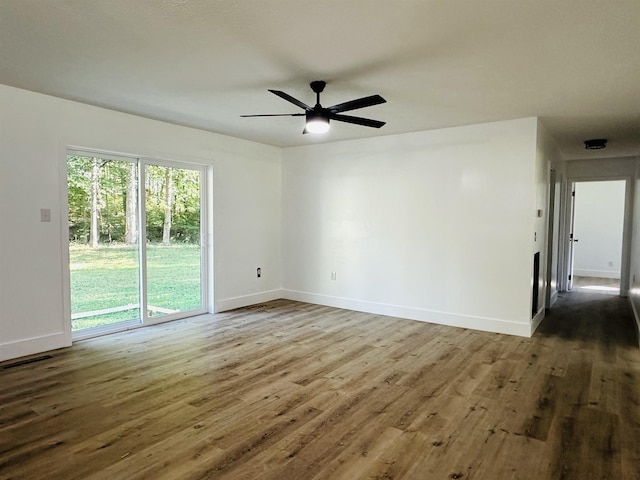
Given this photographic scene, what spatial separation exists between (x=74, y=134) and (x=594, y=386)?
5.23 metres

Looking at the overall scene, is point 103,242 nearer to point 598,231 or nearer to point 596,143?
point 596,143

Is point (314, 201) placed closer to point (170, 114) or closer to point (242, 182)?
point (242, 182)

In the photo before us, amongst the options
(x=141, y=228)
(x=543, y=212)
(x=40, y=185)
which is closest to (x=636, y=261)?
(x=543, y=212)

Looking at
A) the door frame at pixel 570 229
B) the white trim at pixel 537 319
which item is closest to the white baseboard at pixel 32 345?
the white trim at pixel 537 319

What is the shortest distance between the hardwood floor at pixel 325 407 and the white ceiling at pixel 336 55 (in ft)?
7.98

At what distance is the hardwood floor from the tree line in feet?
3.86

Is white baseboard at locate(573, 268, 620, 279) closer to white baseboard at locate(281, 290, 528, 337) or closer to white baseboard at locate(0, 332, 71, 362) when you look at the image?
white baseboard at locate(281, 290, 528, 337)

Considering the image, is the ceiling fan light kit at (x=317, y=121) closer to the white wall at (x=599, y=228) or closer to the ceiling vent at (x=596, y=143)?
the ceiling vent at (x=596, y=143)

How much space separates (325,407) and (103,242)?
3132mm

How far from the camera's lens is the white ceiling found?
6.95 feet

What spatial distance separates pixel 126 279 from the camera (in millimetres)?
4543

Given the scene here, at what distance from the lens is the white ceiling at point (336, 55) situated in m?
2.12

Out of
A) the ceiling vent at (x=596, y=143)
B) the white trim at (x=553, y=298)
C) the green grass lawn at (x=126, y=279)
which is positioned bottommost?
the white trim at (x=553, y=298)

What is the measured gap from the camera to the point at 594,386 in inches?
122
